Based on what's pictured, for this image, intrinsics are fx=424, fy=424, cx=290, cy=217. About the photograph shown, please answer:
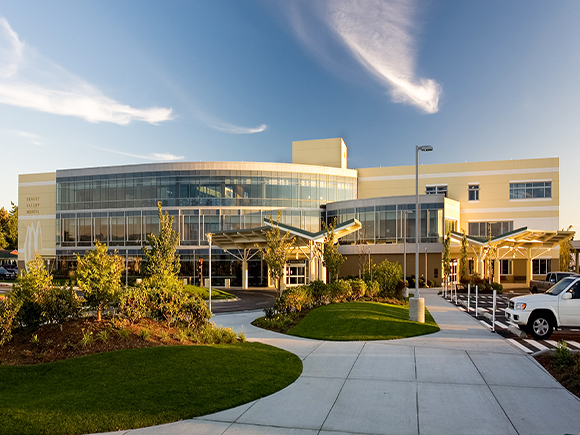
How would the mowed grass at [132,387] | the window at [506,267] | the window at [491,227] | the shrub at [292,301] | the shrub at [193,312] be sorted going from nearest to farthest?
the mowed grass at [132,387] → the shrub at [193,312] → the shrub at [292,301] → the window at [491,227] → the window at [506,267]

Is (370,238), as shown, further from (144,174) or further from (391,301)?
(144,174)

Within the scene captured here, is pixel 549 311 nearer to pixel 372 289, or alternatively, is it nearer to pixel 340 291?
pixel 340 291

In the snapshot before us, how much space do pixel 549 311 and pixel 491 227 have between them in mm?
43685

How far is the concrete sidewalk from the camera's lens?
693cm

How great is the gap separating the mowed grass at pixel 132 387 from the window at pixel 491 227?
49.4m

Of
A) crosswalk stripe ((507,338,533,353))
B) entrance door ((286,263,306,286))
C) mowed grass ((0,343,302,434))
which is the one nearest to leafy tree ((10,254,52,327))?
mowed grass ((0,343,302,434))

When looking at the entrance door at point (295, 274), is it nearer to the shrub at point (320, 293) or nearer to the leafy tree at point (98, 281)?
the shrub at point (320, 293)

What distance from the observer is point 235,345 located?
1280 centimetres

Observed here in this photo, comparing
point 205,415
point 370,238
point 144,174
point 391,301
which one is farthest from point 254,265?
point 205,415

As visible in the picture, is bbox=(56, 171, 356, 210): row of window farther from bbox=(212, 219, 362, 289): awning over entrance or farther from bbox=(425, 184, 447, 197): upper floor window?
bbox=(425, 184, 447, 197): upper floor window

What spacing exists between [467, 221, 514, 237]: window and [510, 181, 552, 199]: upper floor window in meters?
3.67

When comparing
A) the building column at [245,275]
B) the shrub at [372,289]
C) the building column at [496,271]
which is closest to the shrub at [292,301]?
the shrub at [372,289]

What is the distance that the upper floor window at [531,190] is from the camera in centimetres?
5298

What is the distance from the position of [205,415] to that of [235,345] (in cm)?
531
